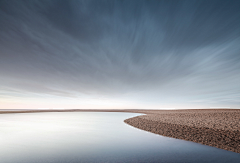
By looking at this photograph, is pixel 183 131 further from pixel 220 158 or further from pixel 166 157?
pixel 166 157

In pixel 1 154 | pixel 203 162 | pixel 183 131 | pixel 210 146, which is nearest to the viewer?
pixel 203 162

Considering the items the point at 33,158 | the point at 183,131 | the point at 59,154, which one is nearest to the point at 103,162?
the point at 59,154

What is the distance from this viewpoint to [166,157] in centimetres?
938

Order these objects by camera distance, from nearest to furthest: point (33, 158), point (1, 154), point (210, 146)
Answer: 1. point (33, 158)
2. point (1, 154)
3. point (210, 146)

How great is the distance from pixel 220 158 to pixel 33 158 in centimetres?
1419

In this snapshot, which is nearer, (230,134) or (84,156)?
(84,156)

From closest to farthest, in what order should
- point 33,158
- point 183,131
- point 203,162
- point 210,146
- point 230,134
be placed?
point 203,162 → point 33,158 → point 210,146 → point 230,134 → point 183,131

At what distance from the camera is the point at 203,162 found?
842 cm

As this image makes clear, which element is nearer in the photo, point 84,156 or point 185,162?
point 185,162

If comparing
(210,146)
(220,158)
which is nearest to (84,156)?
(220,158)

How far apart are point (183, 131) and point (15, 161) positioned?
18.7 metres

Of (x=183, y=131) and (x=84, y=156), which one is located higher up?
(x=183, y=131)

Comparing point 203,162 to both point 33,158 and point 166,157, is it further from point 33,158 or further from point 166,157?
point 33,158

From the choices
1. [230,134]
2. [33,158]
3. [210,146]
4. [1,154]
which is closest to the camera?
[33,158]
